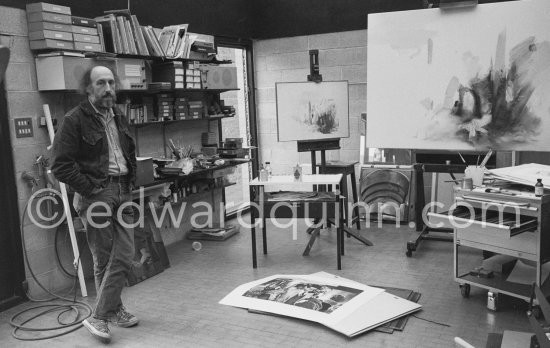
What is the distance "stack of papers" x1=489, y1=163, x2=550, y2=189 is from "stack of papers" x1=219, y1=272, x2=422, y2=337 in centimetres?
94

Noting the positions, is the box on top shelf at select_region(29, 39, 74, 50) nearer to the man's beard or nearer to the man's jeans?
the man's beard

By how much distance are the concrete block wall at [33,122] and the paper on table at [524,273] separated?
310cm

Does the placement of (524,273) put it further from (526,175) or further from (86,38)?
(86,38)

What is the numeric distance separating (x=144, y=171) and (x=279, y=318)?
160 cm

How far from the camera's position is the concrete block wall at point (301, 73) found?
5.68 meters

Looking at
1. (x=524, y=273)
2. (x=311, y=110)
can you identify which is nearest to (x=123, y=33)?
(x=311, y=110)

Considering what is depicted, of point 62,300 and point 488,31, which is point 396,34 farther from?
point 62,300

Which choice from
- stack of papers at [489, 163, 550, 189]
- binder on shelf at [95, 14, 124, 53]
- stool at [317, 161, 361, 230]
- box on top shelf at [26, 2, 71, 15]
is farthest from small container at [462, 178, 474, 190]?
box on top shelf at [26, 2, 71, 15]

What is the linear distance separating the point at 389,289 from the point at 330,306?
544 mm

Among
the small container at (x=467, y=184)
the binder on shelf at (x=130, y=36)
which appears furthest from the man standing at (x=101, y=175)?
the small container at (x=467, y=184)

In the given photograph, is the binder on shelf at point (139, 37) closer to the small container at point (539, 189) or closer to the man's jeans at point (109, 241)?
the man's jeans at point (109, 241)

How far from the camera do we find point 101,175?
296 cm

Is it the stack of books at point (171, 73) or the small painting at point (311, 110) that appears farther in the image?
the small painting at point (311, 110)

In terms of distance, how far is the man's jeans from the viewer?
295 centimetres
